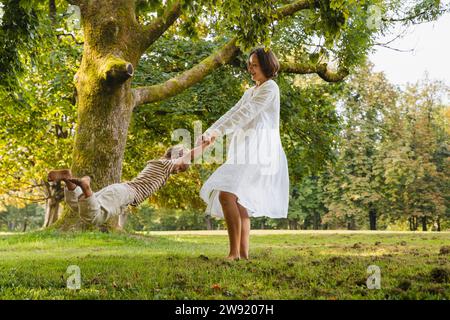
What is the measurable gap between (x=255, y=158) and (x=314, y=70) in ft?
31.9

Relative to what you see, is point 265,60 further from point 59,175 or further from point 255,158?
point 59,175

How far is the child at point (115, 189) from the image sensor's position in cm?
400

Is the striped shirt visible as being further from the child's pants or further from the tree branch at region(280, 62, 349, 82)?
the tree branch at region(280, 62, 349, 82)

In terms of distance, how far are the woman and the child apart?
61cm

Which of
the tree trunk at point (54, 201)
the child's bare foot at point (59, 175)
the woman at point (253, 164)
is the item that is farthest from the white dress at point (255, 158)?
the tree trunk at point (54, 201)

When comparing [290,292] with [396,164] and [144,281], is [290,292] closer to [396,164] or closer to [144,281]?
[144,281]

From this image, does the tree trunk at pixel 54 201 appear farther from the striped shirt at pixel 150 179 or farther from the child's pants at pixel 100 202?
the child's pants at pixel 100 202

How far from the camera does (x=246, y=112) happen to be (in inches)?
228

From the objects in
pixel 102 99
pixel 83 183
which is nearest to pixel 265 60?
pixel 83 183

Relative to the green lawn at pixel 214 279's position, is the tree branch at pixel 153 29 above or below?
above

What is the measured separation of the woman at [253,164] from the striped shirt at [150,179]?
0.72m

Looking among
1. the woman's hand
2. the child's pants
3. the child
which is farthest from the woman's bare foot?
the woman's hand

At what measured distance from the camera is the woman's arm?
5.68 m
